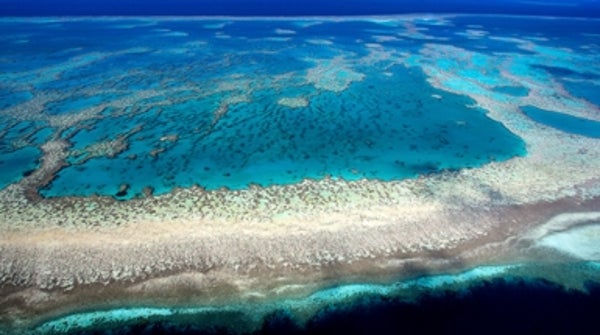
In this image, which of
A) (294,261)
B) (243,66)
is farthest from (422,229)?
(243,66)

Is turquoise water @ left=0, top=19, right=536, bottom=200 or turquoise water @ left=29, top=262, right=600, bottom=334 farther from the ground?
turquoise water @ left=0, top=19, right=536, bottom=200

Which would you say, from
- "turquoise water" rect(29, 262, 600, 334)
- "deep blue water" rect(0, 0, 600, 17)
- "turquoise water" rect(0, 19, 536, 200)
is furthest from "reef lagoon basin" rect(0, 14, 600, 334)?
"deep blue water" rect(0, 0, 600, 17)

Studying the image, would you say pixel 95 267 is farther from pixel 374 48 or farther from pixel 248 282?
pixel 374 48

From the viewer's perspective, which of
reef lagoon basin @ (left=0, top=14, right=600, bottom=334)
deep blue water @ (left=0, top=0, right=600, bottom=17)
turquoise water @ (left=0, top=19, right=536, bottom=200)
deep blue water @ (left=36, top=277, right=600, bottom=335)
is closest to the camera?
deep blue water @ (left=36, top=277, right=600, bottom=335)

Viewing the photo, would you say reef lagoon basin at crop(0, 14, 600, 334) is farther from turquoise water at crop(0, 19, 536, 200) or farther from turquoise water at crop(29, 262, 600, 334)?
turquoise water at crop(0, 19, 536, 200)

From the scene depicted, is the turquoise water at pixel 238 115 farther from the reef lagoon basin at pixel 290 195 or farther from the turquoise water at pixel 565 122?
the turquoise water at pixel 565 122

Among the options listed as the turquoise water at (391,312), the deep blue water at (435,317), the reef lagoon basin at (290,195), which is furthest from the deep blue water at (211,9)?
the deep blue water at (435,317)
